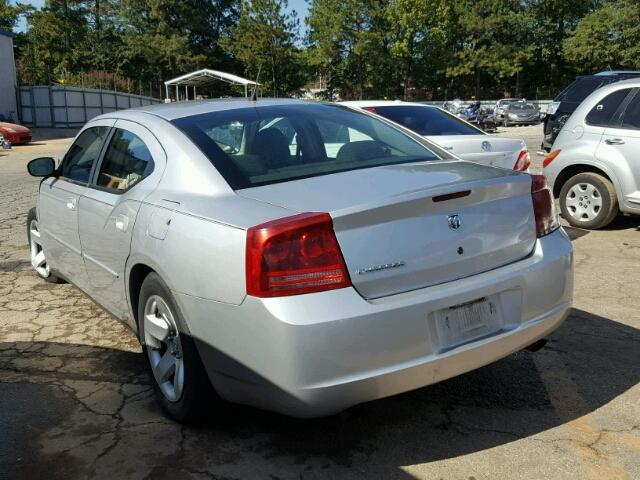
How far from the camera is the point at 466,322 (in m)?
2.63

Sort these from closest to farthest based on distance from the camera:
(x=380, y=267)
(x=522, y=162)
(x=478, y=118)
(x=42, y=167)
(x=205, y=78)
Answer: (x=380, y=267), (x=42, y=167), (x=522, y=162), (x=478, y=118), (x=205, y=78)

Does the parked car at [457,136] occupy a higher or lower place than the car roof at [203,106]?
lower

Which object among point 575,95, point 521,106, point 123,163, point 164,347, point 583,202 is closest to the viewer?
point 164,347

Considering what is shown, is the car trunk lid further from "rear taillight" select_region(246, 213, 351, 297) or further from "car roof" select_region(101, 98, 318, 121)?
"car roof" select_region(101, 98, 318, 121)

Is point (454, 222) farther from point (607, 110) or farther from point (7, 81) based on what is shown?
point (7, 81)

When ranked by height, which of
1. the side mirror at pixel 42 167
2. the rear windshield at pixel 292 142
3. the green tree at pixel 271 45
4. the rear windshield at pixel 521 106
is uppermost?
the green tree at pixel 271 45

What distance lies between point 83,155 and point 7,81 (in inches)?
1301

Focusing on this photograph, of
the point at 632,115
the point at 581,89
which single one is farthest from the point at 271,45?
the point at 632,115

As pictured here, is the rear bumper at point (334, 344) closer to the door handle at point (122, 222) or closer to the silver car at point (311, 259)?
the silver car at point (311, 259)

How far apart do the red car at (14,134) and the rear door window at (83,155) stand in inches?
790

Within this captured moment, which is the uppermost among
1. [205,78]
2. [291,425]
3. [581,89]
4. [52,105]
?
[205,78]

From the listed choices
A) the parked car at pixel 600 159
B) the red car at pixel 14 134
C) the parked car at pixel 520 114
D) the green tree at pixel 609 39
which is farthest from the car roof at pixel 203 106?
the green tree at pixel 609 39

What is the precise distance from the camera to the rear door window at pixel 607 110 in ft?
23.2

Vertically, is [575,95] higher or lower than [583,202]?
higher
